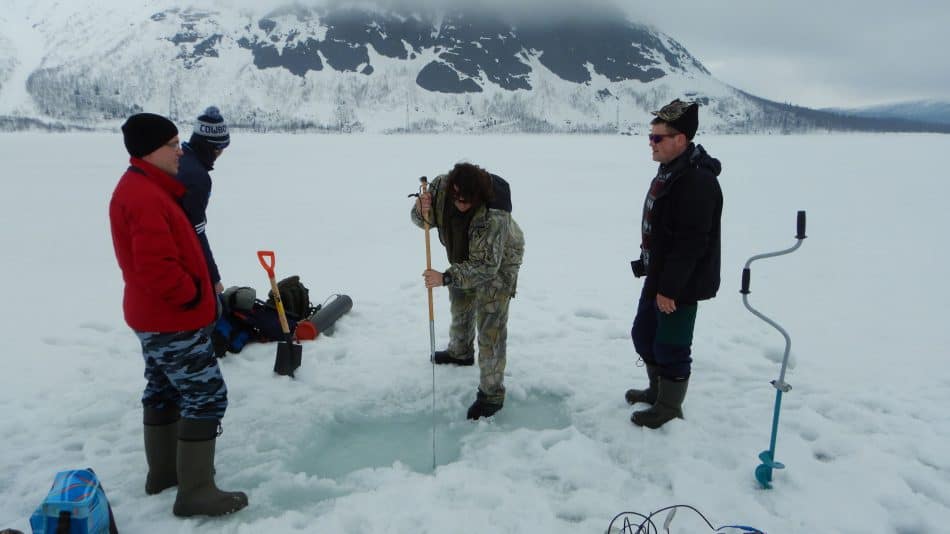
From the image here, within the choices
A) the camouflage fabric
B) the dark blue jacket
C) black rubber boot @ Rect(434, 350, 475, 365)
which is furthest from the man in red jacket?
black rubber boot @ Rect(434, 350, 475, 365)

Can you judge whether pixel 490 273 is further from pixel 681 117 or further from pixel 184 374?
pixel 184 374

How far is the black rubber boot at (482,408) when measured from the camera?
389 centimetres

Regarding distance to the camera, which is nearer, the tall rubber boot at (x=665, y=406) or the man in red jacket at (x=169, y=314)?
the man in red jacket at (x=169, y=314)

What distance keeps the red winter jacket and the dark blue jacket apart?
95 centimetres

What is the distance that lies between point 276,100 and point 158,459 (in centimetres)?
17494

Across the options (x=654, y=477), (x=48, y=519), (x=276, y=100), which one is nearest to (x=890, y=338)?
(x=654, y=477)

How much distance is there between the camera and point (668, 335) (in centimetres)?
354

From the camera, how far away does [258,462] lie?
A: 133 inches

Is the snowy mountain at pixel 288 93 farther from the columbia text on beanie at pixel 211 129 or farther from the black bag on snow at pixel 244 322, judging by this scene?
the columbia text on beanie at pixel 211 129

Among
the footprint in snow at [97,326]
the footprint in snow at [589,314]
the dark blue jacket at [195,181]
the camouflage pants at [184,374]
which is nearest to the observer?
the camouflage pants at [184,374]

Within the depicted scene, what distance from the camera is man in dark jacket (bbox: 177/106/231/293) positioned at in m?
3.57

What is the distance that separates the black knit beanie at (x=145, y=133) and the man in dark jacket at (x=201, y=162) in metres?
1.07

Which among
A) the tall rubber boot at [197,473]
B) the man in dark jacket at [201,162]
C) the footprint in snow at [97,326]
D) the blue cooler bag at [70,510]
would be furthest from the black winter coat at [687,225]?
the footprint in snow at [97,326]

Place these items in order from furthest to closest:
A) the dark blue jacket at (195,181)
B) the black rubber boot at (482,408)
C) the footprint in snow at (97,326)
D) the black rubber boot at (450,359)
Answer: the footprint in snow at (97,326) < the black rubber boot at (450,359) < the black rubber boot at (482,408) < the dark blue jacket at (195,181)
